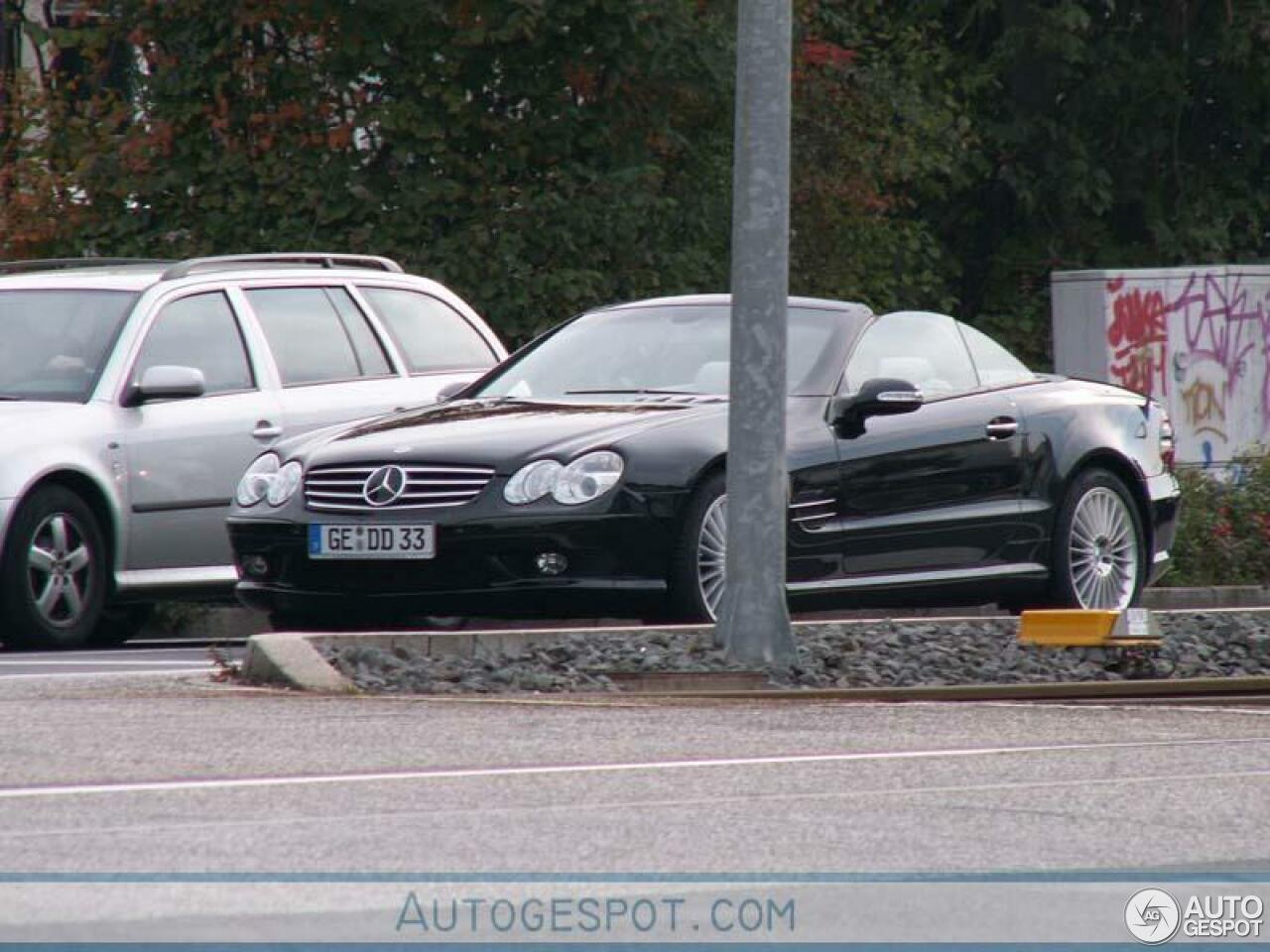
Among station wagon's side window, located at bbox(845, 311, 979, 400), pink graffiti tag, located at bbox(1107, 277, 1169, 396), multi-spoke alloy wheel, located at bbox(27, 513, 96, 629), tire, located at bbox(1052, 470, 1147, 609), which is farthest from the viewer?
pink graffiti tag, located at bbox(1107, 277, 1169, 396)

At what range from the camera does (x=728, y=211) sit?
22.3 meters

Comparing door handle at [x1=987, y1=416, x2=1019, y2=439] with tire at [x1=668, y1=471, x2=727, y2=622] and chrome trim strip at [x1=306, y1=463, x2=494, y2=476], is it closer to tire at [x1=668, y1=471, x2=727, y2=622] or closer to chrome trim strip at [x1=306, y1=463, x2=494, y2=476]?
tire at [x1=668, y1=471, x2=727, y2=622]

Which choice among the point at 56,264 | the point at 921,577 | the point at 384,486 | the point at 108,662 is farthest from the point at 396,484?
the point at 56,264

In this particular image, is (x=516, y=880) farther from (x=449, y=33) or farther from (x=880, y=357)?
(x=449, y=33)

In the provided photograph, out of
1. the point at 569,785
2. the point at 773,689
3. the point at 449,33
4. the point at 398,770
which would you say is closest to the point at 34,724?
the point at 398,770

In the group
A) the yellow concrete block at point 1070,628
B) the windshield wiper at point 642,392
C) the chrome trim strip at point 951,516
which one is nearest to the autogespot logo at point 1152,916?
the yellow concrete block at point 1070,628

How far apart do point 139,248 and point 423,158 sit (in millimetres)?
2026

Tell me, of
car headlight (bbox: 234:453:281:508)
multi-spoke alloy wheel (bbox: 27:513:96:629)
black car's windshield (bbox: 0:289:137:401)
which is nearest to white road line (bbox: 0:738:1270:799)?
car headlight (bbox: 234:453:281:508)

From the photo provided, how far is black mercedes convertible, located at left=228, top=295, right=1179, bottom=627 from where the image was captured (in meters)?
11.4

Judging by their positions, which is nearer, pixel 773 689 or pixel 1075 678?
pixel 773 689

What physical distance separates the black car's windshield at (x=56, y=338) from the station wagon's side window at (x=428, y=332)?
5.30ft

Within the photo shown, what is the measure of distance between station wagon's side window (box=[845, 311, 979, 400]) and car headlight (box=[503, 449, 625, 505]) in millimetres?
1739

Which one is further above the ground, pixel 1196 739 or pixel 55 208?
pixel 55 208

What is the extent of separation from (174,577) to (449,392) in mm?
1429
